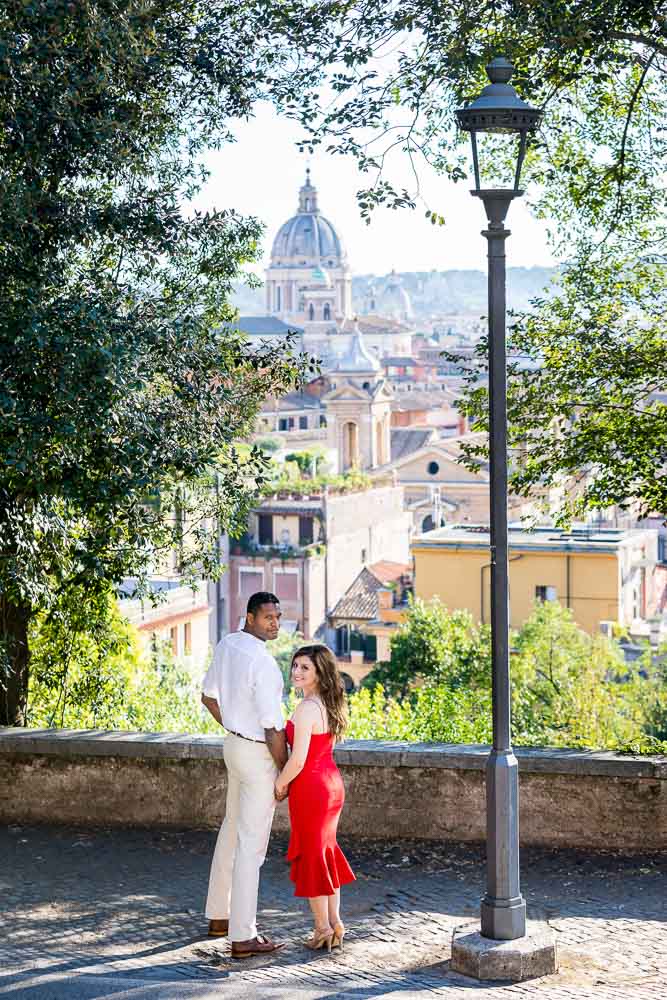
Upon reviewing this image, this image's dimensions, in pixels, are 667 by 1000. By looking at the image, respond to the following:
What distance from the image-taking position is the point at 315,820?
5484 mm

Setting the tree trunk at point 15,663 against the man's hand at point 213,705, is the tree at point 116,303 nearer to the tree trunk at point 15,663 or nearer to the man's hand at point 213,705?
the tree trunk at point 15,663

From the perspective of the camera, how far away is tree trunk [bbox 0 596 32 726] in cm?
892

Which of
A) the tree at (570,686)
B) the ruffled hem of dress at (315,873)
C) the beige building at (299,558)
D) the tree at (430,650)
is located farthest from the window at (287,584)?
the ruffled hem of dress at (315,873)

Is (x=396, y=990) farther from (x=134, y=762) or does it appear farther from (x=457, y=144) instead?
(x=457, y=144)

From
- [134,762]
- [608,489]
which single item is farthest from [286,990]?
[608,489]

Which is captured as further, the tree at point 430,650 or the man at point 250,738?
the tree at point 430,650

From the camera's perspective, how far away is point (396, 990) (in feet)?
16.9

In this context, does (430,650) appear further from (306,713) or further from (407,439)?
(407,439)

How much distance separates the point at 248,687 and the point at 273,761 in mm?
319

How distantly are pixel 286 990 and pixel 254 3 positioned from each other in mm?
5906

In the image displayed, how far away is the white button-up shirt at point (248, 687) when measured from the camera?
5.42 meters

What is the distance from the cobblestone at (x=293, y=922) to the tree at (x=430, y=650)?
30.0 meters

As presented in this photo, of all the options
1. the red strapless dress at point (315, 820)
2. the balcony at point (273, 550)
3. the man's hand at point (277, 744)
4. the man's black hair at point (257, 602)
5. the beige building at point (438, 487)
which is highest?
the beige building at point (438, 487)

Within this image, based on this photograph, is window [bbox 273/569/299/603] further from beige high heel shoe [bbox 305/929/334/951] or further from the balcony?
beige high heel shoe [bbox 305/929/334/951]
